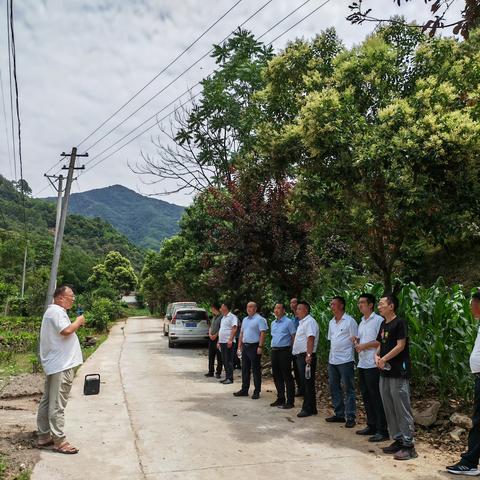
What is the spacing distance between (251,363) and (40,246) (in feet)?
260

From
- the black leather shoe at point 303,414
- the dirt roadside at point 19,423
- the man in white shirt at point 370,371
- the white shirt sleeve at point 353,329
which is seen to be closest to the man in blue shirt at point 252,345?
the black leather shoe at point 303,414

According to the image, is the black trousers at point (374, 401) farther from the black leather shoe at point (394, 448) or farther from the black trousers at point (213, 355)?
the black trousers at point (213, 355)

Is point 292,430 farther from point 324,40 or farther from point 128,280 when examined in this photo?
point 128,280

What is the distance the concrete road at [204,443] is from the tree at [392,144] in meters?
3.17

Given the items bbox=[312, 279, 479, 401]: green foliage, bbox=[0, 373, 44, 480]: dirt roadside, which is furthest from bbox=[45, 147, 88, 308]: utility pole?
bbox=[312, 279, 479, 401]: green foliage

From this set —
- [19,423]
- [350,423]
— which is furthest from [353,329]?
[19,423]

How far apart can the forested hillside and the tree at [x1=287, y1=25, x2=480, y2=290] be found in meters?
34.6

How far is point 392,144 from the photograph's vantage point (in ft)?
22.5

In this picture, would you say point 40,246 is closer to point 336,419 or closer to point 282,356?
point 282,356

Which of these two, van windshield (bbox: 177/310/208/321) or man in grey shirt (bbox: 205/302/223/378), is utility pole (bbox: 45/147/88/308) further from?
man in grey shirt (bbox: 205/302/223/378)

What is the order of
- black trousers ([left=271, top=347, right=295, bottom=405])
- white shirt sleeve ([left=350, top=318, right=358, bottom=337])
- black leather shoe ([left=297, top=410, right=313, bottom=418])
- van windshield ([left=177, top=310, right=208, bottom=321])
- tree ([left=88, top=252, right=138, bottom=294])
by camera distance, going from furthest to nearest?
1. tree ([left=88, top=252, right=138, bottom=294])
2. van windshield ([left=177, top=310, right=208, bottom=321])
3. black trousers ([left=271, top=347, right=295, bottom=405])
4. black leather shoe ([left=297, top=410, right=313, bottom=418])
5. white shirt sleeve ([left=350, top=318, right=358, bottom=337])

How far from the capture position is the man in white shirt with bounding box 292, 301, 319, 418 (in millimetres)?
7742

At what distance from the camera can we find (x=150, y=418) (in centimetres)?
761

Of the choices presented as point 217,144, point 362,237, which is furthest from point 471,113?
point 217,144
